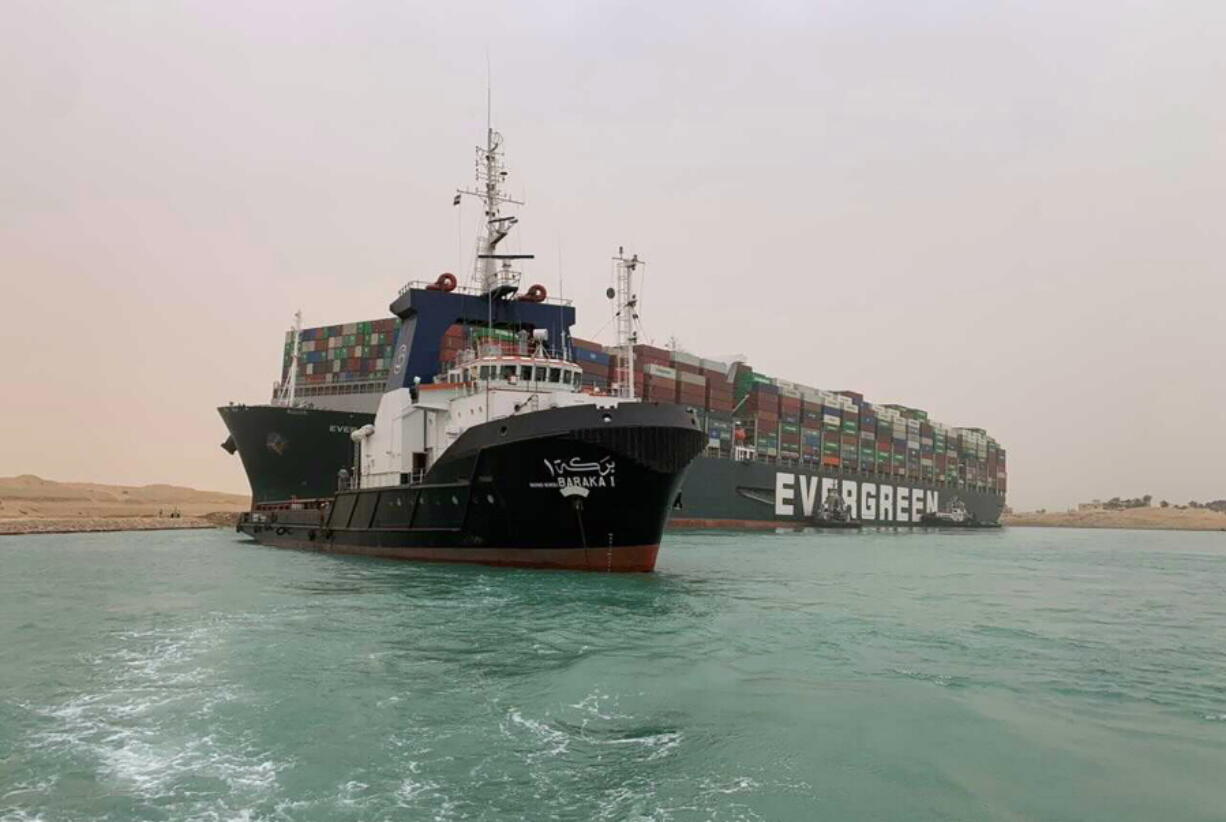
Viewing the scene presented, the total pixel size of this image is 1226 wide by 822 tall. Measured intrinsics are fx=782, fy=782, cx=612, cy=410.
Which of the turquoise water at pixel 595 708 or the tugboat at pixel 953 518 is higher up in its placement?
the turquoise water at pixel 595 708

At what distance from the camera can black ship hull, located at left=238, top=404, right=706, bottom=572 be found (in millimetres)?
18906

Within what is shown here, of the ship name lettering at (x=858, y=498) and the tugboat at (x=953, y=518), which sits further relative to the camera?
the tugboat at (x=953, y=518)

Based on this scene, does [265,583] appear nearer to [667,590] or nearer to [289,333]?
[667,590]

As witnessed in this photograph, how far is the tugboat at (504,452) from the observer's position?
752 inches

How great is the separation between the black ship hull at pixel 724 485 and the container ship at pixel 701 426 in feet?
0.34

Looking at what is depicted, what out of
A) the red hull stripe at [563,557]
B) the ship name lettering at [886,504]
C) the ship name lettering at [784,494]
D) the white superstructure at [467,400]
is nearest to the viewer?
the red hull stripe at [563,557]

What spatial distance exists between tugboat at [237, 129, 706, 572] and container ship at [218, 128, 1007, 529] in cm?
30

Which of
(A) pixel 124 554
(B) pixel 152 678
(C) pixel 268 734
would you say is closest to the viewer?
(C) pixel 268 734

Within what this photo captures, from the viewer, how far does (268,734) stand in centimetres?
695

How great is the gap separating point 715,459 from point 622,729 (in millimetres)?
54358

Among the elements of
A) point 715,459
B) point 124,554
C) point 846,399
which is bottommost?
point 124,554

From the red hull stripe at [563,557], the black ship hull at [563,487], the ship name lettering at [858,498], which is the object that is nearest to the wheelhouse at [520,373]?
the black ship hull at [563,487]

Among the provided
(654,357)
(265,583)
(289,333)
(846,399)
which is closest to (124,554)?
(265,583)

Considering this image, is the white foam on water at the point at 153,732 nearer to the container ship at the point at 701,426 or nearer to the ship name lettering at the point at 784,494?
the container ship at the point at 701,426
